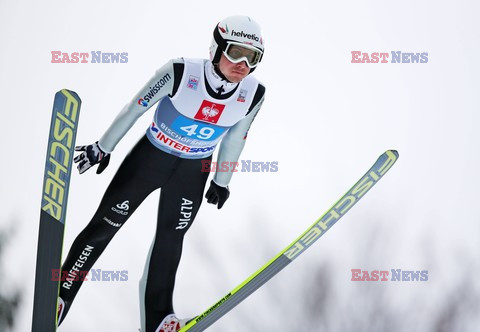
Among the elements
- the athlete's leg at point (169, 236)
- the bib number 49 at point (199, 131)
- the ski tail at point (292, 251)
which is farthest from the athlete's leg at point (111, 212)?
the ski tail at point (292, 251)

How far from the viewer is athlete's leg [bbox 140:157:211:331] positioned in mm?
4020

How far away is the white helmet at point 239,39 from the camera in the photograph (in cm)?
370

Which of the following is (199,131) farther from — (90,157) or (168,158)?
(90,157)

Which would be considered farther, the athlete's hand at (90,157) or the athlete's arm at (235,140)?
the athlete's arm at (235,140)

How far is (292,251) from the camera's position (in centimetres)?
405

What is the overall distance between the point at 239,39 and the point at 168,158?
32.7 inches

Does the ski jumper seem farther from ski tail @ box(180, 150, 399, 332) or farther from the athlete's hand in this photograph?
ski tail @ box(180, 150, 399, 332)

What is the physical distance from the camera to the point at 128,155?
402 centimetres

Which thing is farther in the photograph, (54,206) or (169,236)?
(169,236)

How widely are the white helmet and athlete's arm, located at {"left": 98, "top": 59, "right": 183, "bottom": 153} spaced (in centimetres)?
27

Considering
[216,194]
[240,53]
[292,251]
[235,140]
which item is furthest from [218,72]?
[292,251]

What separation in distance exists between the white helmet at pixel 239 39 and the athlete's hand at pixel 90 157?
850 millimetres

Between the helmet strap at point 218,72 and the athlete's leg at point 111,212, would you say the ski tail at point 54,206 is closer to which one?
the athlete's leg at point 111,212

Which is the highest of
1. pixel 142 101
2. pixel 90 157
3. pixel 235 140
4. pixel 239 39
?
pixel 239 39
